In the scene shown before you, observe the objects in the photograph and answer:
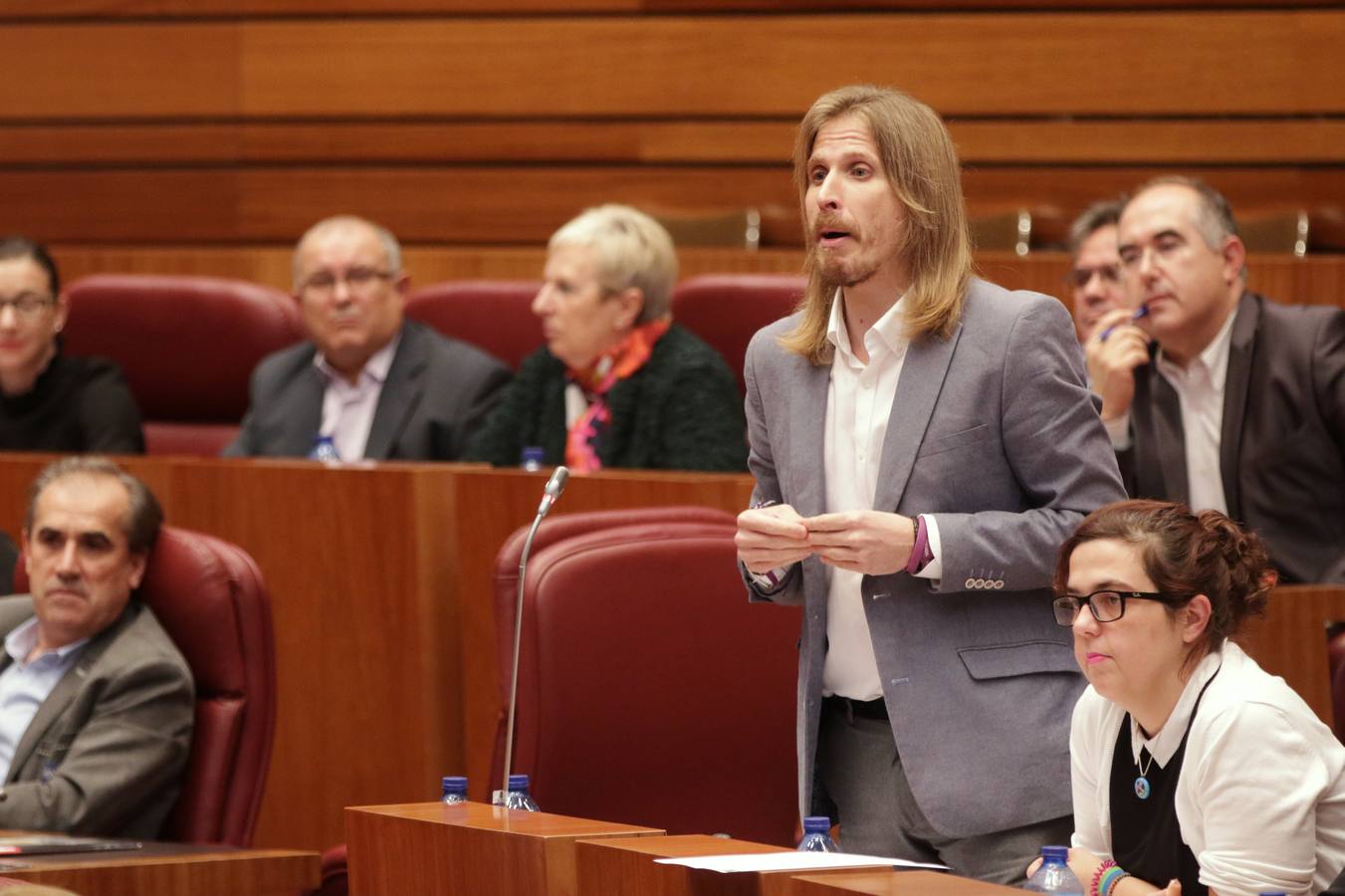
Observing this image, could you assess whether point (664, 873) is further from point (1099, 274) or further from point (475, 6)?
point (475, 6)

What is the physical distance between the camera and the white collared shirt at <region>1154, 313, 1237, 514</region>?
259 centimetres

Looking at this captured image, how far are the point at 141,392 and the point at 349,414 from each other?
22.9 inches

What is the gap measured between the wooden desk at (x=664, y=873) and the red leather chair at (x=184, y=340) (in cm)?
240

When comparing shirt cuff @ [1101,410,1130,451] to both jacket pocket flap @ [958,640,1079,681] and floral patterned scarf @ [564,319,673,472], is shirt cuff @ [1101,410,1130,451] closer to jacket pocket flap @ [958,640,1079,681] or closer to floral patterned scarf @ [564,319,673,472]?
floral patterned scarf @ [564,319,673,472]

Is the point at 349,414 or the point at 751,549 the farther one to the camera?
the point at 349,414

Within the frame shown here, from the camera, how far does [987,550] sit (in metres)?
1.64

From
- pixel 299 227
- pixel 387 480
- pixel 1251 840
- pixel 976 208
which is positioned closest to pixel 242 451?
pixel 387 480

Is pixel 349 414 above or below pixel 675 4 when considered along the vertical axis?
below

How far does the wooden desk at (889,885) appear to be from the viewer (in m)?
1.27

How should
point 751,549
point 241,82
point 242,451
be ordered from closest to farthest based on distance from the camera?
point 751,549 → point 242,451 → point 241,82

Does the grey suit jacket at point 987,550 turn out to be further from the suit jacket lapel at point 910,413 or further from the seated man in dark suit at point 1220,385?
the seated man in dark suit at point 1220,385

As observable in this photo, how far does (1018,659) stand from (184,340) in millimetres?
2394

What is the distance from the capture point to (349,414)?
11.2ft

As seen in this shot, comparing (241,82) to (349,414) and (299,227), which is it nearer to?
(299,227)
